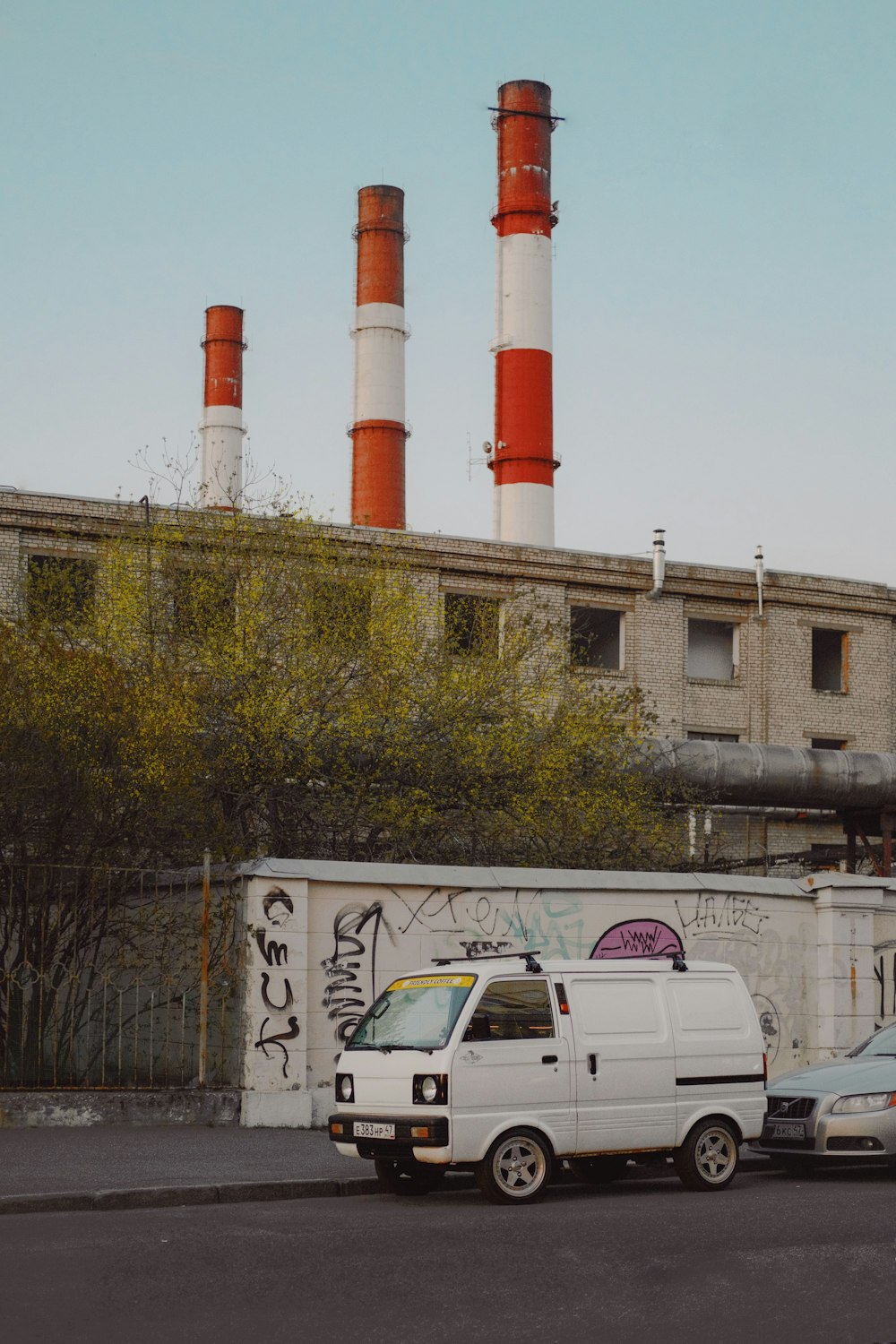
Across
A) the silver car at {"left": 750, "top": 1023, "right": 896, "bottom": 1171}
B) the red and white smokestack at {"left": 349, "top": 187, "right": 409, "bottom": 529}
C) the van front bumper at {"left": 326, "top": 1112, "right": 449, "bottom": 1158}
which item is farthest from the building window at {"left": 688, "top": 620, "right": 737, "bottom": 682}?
the van front bumper at {"left": 326, "top": 1112, "right": 449, "bottom": 1158}

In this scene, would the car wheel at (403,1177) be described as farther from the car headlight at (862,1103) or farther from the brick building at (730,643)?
the brick building at (730,643)

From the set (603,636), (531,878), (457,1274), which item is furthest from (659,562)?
(457,1274)

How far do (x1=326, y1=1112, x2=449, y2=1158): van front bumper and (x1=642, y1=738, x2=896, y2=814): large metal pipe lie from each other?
20352 millimetres

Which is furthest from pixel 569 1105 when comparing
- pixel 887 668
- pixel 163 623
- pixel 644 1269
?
pixel 887 668

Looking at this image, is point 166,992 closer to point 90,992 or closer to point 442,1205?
point 90,992

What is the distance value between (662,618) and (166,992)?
25038mm

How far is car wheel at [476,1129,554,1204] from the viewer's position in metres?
10.6

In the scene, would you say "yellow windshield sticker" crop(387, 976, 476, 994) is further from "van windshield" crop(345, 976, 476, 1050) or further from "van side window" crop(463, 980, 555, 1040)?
"van side window" crop(463, 980, 555, 1040)

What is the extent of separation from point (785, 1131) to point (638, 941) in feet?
14.7

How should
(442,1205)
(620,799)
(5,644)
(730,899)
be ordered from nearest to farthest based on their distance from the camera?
(442,1205)
(5,644)
(730,899)
(620,799)

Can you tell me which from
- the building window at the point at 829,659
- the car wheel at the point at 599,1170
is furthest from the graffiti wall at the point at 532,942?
the building window at the point at 829,659

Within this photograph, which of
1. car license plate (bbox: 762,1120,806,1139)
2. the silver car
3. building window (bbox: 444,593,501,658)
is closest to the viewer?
the silver car

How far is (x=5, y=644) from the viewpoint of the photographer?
16219 millimetres

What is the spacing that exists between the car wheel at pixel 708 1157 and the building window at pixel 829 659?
3001 cm
